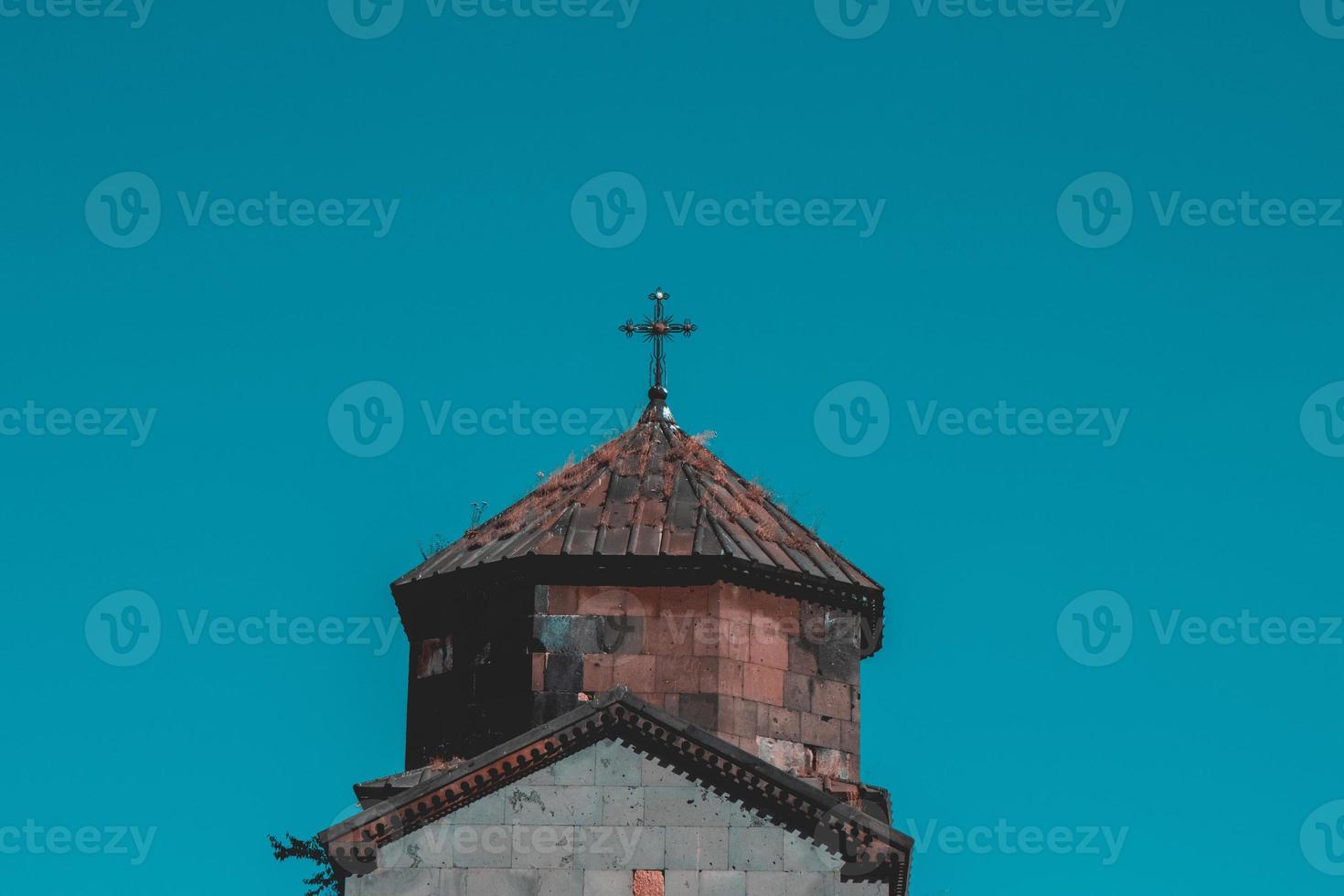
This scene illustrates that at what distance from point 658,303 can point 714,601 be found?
5.42 metres

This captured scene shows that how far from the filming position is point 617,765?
2802cm

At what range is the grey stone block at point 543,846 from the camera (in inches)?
1086

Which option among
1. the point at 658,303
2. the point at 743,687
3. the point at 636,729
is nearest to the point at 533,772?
the point at 636,729

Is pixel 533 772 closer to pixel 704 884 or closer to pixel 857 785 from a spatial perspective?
pixel 704 884

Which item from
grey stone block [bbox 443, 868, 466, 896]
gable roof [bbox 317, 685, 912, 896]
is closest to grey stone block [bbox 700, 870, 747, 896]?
gable roof [bbox 317, 685, 912, 896]

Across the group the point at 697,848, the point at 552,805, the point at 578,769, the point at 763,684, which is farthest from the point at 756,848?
the point at 763,684

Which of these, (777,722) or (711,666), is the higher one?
(711,666)

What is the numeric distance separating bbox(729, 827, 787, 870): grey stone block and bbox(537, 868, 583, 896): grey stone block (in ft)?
5.07

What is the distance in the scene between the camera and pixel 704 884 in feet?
90.2

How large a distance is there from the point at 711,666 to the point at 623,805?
9.30 ft

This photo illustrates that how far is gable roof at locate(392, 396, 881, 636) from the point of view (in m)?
31.0

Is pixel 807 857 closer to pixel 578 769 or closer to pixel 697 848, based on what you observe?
pixel 697 848

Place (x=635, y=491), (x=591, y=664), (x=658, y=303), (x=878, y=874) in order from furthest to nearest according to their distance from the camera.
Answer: (x=658, y=303) → (x=635, y=491) → (x=591, y=664) → (x=878, y=874)

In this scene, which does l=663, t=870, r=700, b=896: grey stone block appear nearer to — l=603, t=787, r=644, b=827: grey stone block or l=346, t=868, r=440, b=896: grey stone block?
l=603, t=787, r=644, b=827: grey stone block
